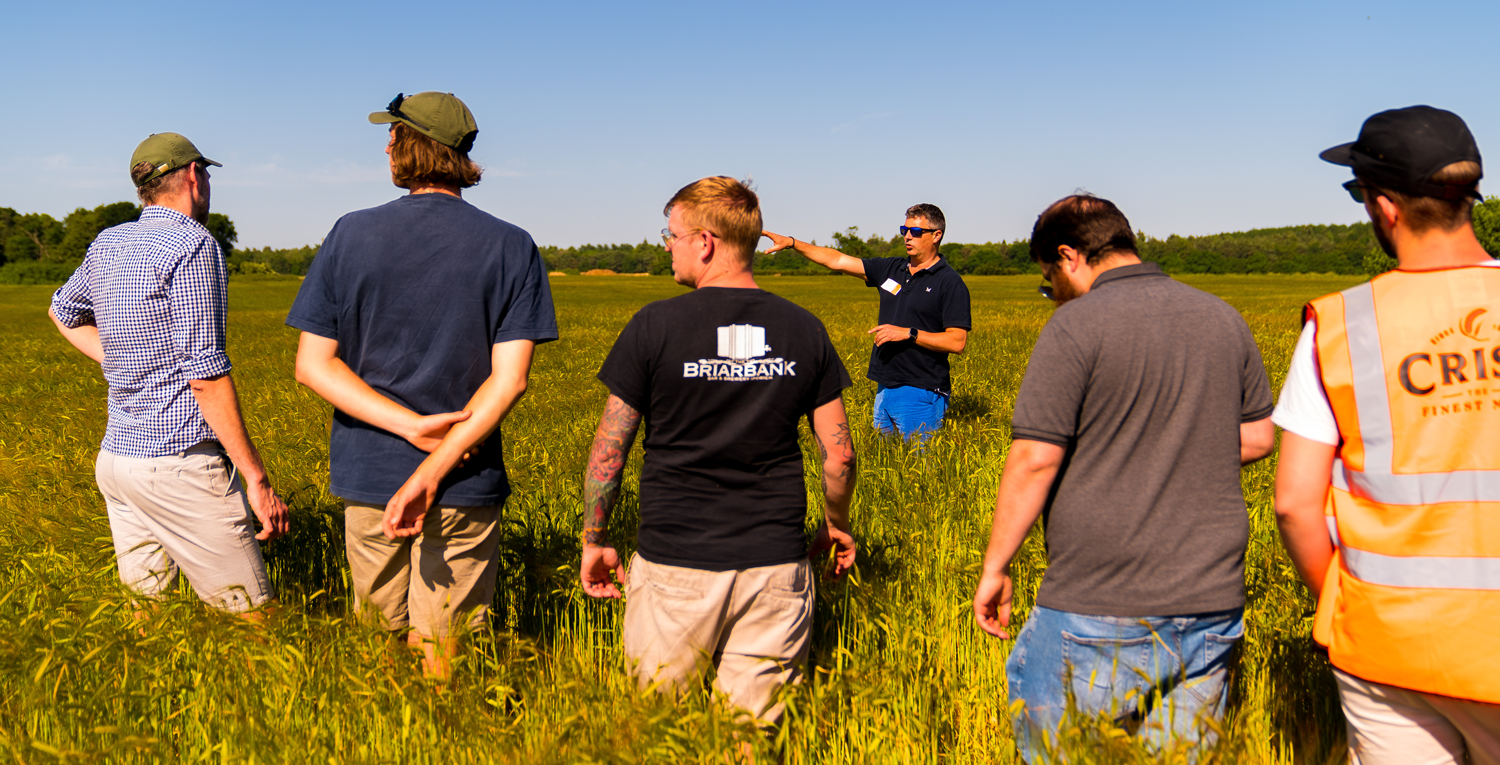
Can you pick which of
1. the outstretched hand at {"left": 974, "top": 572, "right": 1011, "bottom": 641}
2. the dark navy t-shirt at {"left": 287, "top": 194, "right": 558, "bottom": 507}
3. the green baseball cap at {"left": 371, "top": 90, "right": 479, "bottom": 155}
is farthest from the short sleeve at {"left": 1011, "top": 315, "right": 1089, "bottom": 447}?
the green baseball cap at {"left": 371, "top": 90, "right": 479, "bottom": 155}

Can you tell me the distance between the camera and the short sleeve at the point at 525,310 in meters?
2.79

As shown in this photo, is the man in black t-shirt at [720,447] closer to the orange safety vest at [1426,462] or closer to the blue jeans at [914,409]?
the orange safety vest at [1426,462]

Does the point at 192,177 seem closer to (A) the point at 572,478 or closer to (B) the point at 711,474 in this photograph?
(B) the point at 711,474

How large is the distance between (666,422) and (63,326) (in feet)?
9.44

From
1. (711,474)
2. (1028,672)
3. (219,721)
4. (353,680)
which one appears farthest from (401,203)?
(1028,672)

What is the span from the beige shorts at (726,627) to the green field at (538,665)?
9 cm

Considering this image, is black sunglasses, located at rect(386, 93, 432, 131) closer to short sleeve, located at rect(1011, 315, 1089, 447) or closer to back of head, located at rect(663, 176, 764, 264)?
back of head, located at rect(663, 176, 764, 264)

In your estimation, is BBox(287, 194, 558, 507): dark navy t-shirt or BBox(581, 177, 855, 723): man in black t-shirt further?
BBox(287, 194, 558, 507): dark navy t-shirt

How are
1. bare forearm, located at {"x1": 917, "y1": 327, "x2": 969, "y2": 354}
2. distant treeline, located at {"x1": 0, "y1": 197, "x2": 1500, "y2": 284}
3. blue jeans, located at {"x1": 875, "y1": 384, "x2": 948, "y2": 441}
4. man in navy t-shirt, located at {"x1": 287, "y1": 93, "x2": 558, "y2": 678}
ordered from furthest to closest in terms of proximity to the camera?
distant treeline, located at {"x1": 0, "y1": 197, "x2": 1500, "y2": 284} < blue jeans, located at {"x1": 875, "y1": 384, "x2": 948, "y2": 441} < bare forearm, located at {"x1": 917, "y1": 327, "x2": 969, "y2": 354} < man in navy t-shirt, located at {"x1": 287, "y1": 93, "x2": 558, "y2": 678}

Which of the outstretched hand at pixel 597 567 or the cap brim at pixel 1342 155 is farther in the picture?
the outstretched hand at pixel 597 567

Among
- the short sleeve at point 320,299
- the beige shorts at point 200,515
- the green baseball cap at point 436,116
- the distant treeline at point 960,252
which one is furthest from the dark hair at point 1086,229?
the distant treeline at point 960,252

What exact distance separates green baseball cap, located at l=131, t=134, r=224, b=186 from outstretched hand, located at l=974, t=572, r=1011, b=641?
3.31 metres

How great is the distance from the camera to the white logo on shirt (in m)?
A: 2.40

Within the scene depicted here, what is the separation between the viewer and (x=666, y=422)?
8.18ft
